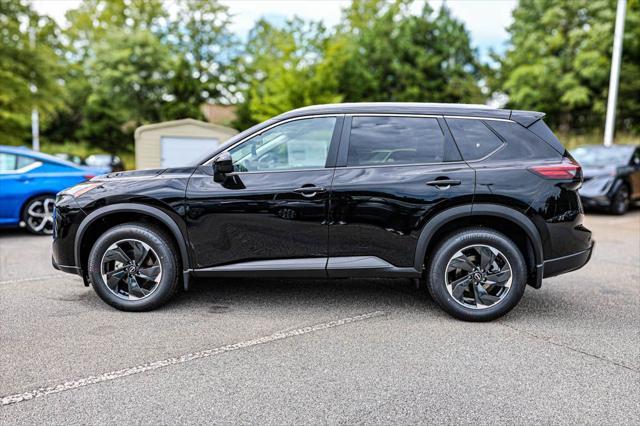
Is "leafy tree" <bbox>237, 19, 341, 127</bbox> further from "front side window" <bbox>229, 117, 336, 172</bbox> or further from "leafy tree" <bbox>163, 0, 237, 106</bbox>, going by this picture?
"front side window" <bbox>229, 117, 336, 172</bbox>

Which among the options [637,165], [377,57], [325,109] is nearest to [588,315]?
[325,109]

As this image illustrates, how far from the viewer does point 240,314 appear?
4395 millimetres

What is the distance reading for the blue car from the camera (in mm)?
8133

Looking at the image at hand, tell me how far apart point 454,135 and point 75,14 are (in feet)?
172

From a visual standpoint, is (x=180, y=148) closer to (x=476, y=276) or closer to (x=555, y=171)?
(x=476, y=276)

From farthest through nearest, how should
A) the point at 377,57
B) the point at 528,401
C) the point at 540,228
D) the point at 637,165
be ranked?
1. the point at 377,57
2. the point at 637,165
3. the point at 540,228
4. the point at 528,401

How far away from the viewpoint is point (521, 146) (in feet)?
14.0

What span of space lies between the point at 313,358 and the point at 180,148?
9482 mm

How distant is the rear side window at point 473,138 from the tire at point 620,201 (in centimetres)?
869

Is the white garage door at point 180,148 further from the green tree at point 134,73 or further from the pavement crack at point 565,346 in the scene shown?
the green tree at point 134,73

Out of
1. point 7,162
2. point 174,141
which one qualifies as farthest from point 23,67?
point 7,162

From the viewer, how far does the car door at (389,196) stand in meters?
4.18

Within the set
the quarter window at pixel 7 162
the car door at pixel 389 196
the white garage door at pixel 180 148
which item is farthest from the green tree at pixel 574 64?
the quarter window at pixel 7 162

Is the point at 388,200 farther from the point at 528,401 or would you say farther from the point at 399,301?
the point at 528,401
